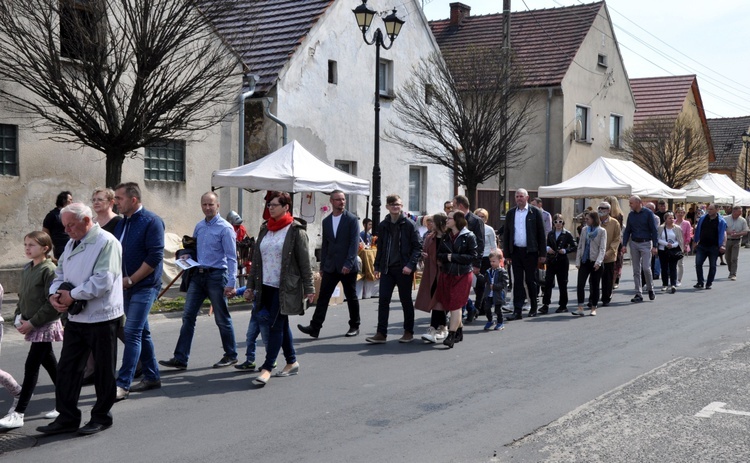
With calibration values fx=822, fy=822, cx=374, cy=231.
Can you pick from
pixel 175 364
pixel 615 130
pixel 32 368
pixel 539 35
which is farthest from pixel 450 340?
pixel 615 130

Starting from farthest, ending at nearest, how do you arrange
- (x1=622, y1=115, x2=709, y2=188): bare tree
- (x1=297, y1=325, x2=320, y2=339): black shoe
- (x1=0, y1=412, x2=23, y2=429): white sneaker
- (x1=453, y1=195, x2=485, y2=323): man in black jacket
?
(x1=622, y1=115, x2=709, y2=188): bare tree → (x1=453, y1=195, x2=485, y2=323): man in black jacket → (x1=297, y1=325, x2=320, y2=339): black shoe → (x1=0, y1=412, x2=23, y2=429): white sneaker

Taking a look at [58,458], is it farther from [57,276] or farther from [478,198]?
[478,198]

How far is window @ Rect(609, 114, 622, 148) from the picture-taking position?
36156mm

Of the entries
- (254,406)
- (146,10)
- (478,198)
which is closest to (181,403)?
(254,406)

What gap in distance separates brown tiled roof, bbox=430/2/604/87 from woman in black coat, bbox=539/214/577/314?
61.7 ft

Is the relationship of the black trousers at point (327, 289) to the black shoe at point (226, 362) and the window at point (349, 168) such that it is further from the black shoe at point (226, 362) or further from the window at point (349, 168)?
the window at point (349, 168)

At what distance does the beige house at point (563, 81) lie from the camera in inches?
1264

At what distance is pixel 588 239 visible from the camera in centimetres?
1317

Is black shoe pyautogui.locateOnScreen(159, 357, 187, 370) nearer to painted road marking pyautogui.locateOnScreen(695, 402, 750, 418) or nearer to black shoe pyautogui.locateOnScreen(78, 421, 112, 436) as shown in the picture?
black shoe pyautogui.locateOnScreen(78, 421, 112, 436)

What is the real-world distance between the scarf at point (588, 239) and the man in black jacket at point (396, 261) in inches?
163

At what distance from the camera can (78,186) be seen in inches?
635

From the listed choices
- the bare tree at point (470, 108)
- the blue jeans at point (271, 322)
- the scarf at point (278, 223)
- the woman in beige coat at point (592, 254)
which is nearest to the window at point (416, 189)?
the bare tree at point (470, 108)

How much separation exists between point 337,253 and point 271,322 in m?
2.73

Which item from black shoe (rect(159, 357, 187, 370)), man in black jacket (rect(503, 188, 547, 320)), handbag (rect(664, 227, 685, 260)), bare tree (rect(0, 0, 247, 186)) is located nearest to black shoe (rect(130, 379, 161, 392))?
black shoe (rect(159, 357, 187, 370))
